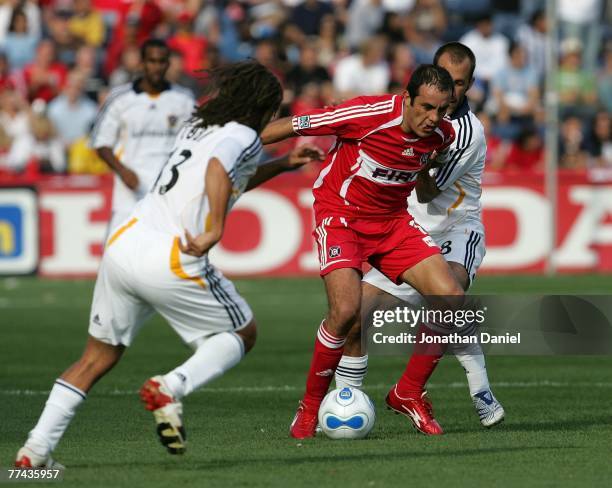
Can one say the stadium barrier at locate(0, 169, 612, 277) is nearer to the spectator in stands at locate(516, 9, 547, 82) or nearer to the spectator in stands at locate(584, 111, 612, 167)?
the spectator in stands at locate(584, 111, 612, 167)

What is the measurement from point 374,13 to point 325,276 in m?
16.5

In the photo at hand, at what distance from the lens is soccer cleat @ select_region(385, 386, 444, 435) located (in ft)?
26.4

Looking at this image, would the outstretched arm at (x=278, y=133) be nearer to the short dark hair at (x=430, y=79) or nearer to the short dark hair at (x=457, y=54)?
the short dark hair at (x=430, y=79)

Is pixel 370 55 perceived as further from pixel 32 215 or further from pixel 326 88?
pixel 32 215

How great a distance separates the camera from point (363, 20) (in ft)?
78.2

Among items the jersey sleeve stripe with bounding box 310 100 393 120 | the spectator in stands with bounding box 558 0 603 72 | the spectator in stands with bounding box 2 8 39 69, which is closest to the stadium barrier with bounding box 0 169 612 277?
the spectator in stands with bounding box 558 0 603 72

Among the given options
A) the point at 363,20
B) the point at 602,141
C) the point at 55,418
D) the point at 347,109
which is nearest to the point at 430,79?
the point at 347,109

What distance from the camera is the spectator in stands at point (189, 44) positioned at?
2195 cm

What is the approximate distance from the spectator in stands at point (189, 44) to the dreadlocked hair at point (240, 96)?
48.7ft

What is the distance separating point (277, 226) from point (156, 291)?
12719 mm

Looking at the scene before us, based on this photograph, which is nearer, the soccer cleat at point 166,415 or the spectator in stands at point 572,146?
the soccer cleat at point 166,415

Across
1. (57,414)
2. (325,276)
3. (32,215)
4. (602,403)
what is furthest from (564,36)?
(57,414)

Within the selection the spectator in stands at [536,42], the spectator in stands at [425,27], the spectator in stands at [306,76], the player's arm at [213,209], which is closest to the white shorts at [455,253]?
the player's arm at [213,209]

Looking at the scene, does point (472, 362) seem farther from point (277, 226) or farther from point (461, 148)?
point (277, 226)
